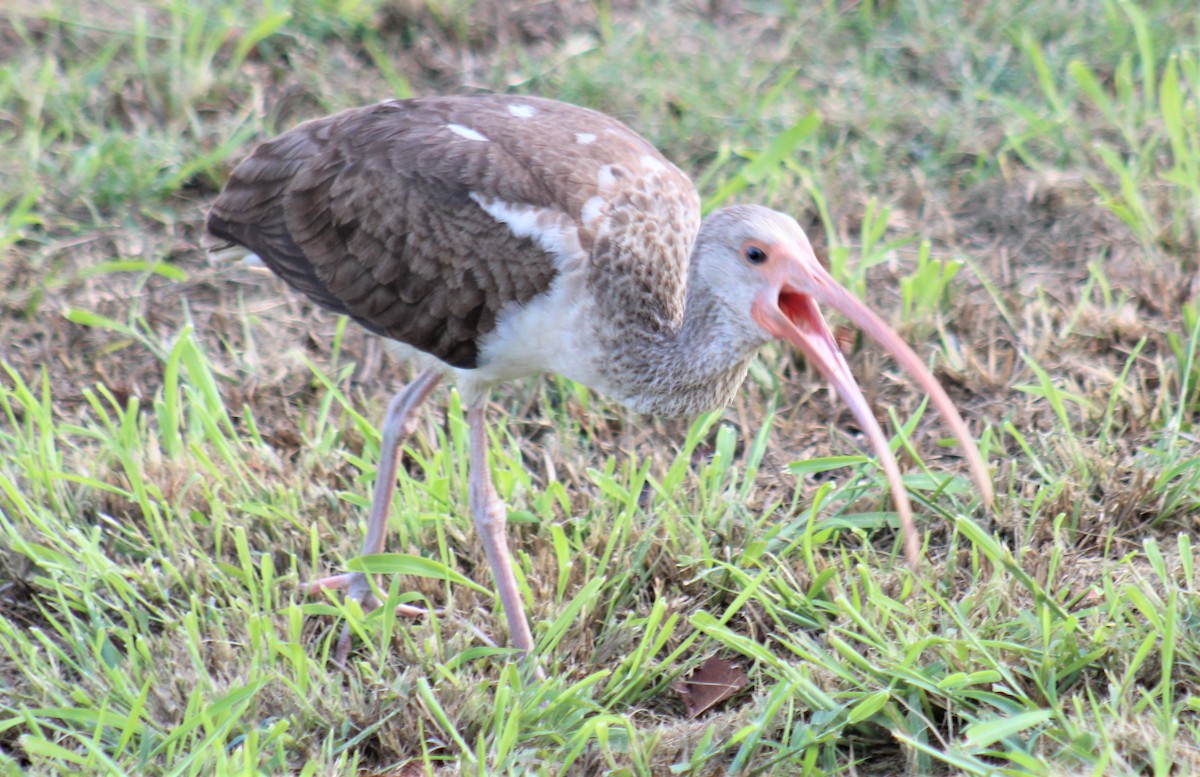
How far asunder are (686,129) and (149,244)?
2.10 meters

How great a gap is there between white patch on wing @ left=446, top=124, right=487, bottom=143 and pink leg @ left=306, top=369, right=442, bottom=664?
0.65 m

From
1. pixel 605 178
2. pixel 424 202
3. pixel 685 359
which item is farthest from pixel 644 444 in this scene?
pixel 424 202

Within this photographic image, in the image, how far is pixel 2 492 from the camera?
4.03 metres

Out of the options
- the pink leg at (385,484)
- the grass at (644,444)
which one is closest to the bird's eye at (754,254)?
the grass at (644,444)

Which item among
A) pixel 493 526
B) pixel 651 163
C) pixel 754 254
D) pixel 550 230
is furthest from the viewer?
pixel 651 163

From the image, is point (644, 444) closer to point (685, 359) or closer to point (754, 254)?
point (685, 359)

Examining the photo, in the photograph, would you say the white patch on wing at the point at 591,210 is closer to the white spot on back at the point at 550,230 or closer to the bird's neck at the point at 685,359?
the white spot on back at the point at 550,230

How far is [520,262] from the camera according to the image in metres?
3.56

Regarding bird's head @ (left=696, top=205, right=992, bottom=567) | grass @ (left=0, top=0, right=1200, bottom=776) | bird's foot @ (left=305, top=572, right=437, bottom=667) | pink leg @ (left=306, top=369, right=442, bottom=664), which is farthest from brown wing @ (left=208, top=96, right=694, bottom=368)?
bird's foot @ (left=305, top=572, right=437, bottom=667)

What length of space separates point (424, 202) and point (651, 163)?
63 centimetres

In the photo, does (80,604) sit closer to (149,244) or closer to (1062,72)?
(149,244)

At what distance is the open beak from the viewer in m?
3.19

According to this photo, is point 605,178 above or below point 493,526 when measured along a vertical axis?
above

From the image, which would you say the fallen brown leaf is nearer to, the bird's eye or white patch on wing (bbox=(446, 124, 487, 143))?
the bird's eye
